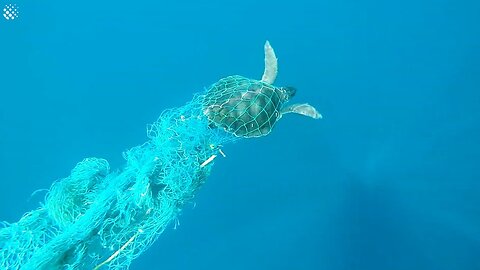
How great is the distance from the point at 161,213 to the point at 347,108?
2667 mm

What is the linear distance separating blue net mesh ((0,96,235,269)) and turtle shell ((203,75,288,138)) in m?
0.30

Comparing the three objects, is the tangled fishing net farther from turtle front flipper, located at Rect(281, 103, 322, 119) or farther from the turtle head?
turtle front flipper, located at Rect(281, 103, 322, 119)

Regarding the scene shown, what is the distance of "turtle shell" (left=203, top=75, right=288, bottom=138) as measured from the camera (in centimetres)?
312

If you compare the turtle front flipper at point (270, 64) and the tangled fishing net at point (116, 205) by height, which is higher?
the turtle front flipper at point (270, 64)

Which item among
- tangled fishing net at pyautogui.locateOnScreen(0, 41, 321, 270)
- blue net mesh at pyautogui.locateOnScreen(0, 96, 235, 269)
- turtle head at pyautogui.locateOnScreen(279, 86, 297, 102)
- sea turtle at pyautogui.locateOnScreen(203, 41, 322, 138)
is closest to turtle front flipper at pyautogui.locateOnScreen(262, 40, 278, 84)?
turtle head at pyautogui.locateOnScreen(279, 86, 297, 102)

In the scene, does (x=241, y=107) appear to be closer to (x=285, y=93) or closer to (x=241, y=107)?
(x=241, y=107)

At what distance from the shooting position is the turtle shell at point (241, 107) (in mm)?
3119

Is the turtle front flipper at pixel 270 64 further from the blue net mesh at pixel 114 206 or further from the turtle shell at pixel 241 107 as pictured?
the blue net mesh at pixel 114 206

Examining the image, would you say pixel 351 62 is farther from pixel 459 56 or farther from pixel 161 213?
pixel 161 213

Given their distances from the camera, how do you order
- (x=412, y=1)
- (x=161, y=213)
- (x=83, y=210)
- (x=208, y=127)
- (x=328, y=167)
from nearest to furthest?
(x=161, y=213), (x=83, y=210), (x=208, y=127), (x=328, y=167), (x=412, y=1)

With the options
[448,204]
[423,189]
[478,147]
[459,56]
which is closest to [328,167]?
[423,189]

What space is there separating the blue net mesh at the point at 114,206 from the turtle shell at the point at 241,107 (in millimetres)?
303

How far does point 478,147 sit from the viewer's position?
4.52 meters

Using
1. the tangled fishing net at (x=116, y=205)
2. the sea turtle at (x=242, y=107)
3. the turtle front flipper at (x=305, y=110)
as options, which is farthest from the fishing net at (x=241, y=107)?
the turtle front flipper at (x=305, y=110)
